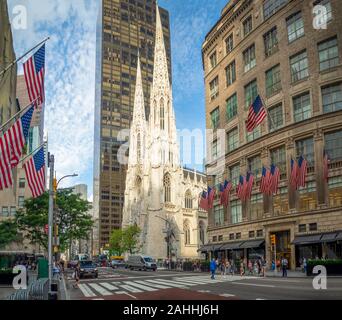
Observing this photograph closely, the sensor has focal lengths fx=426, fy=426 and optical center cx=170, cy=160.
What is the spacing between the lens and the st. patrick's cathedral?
112312mm

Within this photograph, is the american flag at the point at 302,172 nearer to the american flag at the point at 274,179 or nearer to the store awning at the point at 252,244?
the american flag at the point at 274,179

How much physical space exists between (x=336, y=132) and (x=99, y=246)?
13426 centimetres

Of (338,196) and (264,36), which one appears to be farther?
(264,36)

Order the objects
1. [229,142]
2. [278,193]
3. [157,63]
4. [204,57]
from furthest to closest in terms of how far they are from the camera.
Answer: [157,63] < [204,57] < [229,142] < [278,193]

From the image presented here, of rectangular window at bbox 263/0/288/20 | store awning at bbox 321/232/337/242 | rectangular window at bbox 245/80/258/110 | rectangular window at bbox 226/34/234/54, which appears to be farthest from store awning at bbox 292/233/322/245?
rectangular window at bbox 226/34/234/54

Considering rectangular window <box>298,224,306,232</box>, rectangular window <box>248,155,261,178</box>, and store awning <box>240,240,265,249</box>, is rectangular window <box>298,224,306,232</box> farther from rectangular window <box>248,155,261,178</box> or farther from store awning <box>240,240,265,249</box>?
rectangular window <box>248,155,261,178</box>

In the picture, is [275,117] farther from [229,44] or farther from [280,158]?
[229,44]

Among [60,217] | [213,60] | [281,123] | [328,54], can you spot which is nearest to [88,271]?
[60,217]

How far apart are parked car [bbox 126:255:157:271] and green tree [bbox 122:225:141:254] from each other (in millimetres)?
41731

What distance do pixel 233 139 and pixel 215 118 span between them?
675cm

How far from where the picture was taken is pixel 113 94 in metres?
165

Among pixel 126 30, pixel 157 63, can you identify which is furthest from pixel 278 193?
pixel 126 30
